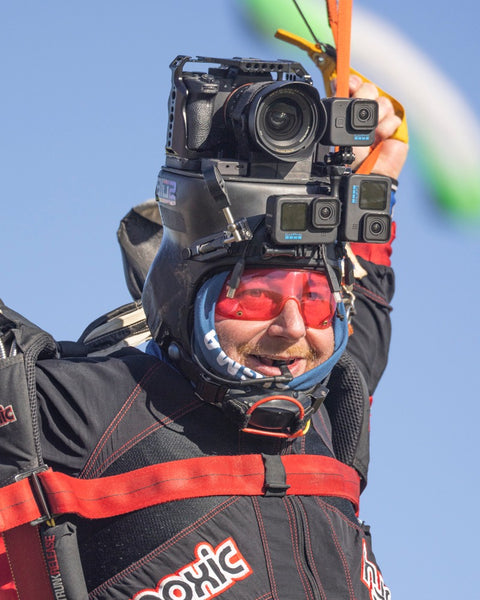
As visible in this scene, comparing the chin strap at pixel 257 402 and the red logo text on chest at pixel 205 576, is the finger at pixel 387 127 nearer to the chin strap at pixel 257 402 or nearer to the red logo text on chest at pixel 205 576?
the chin strap at pixel 257 402

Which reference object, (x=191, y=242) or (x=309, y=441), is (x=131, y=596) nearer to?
(x=309, y=441)

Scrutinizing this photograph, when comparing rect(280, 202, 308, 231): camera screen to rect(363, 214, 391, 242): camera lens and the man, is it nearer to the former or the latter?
the man

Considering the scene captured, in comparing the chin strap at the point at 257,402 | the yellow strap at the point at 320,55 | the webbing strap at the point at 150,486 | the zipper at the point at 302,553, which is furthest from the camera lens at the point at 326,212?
the yellow strap at the point at 320,55

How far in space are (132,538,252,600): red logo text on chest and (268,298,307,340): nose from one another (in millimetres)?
967

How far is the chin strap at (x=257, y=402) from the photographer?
6207mm

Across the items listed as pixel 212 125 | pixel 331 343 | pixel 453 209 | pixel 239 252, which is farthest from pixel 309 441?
pixel 453 209

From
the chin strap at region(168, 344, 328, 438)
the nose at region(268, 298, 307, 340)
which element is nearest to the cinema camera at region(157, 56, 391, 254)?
the nose at region(268, 298, 307, 340)

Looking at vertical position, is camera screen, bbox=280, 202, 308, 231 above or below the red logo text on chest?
above

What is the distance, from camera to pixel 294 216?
605 centimetres

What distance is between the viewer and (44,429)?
19.7ft

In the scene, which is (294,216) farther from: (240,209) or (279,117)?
(279,117)

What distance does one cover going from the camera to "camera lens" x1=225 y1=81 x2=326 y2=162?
20.1 feet

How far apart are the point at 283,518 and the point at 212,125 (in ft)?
6.11

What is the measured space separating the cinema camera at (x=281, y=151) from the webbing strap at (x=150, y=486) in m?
1.01
